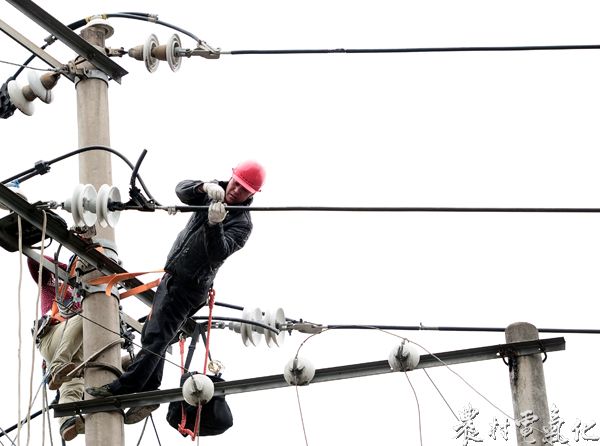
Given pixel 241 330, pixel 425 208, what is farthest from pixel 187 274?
pixel 425 208

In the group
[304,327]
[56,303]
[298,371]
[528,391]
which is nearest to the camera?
[528,391]

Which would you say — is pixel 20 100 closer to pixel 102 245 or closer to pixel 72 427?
pixel 102 245

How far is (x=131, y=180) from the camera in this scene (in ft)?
37.5

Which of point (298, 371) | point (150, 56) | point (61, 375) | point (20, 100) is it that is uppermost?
point (150, 56)

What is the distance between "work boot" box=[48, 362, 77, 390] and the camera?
12.4 m

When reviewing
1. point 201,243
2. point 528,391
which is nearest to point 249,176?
point 201,243

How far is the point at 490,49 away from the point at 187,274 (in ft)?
8.10

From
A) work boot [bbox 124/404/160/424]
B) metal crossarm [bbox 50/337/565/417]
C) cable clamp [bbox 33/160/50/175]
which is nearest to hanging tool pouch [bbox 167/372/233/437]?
work boot [bbox 124/404/160/424]

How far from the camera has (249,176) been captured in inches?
490

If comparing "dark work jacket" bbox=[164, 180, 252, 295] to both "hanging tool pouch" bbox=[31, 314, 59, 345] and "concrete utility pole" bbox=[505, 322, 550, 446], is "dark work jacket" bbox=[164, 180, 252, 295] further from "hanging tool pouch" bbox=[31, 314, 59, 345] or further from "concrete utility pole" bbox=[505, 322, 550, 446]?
"concrete utility pole" bbox=[505, 322, 550, 446]

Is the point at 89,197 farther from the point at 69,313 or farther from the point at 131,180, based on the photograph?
the point at 69,313

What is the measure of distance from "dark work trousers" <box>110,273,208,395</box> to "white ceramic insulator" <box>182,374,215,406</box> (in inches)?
26.3

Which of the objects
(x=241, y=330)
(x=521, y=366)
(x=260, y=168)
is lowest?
(x=521, y=366)

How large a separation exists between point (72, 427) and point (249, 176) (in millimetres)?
1972
